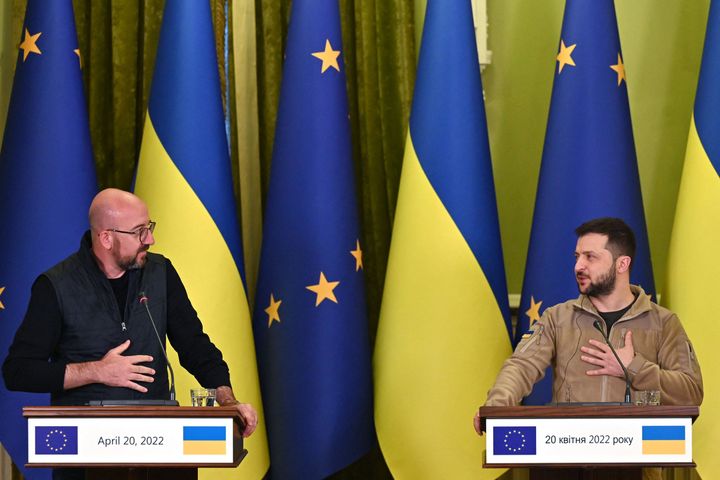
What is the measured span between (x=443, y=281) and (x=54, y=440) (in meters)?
1.93

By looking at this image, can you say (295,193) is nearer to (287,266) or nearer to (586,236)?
(287,266)

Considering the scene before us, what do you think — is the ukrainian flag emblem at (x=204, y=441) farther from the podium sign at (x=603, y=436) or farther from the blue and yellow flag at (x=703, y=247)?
the blue and yellow flag at (x=703, y=247)

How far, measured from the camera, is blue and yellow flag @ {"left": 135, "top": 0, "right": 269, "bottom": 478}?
425 cm

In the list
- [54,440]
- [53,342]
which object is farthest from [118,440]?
[53,342]

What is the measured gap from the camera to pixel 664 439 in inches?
106

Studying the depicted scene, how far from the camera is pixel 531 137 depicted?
5.06 m

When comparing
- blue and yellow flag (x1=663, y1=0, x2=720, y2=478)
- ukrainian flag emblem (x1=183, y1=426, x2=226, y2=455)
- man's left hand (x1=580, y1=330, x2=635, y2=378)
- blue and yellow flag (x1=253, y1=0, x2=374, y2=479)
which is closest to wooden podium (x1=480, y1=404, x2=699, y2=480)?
man's left hand (x1=580, y1=330, x2=635, y2=378)

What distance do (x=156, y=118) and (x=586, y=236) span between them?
1.85 meters

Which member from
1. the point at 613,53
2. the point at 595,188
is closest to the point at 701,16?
the point at 613,53

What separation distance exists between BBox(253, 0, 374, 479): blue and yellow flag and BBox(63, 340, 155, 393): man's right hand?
1327mm

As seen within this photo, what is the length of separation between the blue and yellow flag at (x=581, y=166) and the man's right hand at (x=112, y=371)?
1.69 meters

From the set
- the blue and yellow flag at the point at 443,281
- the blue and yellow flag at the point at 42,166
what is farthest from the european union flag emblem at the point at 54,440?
the blue and yellow flag at the point at 443,281

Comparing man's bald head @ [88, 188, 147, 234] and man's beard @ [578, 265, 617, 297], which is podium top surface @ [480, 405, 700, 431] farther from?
man's bald head @ [88, 188, 147, 234]

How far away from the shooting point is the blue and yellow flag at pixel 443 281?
4180mm
